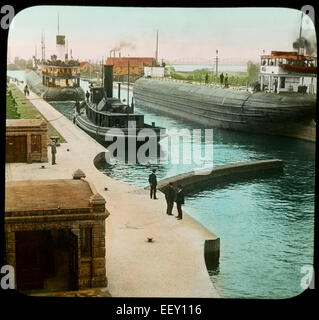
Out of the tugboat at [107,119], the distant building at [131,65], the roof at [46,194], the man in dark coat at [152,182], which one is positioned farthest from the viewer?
the tugboat at [107,119]

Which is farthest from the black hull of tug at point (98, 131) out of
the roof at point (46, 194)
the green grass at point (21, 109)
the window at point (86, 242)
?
the window at point (86, 242)

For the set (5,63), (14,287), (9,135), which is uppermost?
(5,63)

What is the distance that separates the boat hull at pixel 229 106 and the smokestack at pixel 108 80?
803mm

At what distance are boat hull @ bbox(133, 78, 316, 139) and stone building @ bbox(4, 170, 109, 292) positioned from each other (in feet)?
20.1

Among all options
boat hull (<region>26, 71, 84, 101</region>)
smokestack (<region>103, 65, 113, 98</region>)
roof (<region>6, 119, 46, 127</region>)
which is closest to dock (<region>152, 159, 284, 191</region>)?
smokestack (<region>103, 65, 113, 98</region>)

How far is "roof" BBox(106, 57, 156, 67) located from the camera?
11.8m

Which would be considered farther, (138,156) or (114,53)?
(138,156)

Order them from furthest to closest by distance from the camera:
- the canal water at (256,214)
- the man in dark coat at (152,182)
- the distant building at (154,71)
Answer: the distant building at (154,71) < the man in dark coat at (152,182) < the canal water at (256,214)

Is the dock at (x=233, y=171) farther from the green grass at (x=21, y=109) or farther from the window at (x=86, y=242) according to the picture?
the window at (x=86, y=242)

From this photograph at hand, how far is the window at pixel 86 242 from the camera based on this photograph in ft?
29.1

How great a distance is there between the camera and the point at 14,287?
818cm

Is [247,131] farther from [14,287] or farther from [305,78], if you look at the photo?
[14,287]
